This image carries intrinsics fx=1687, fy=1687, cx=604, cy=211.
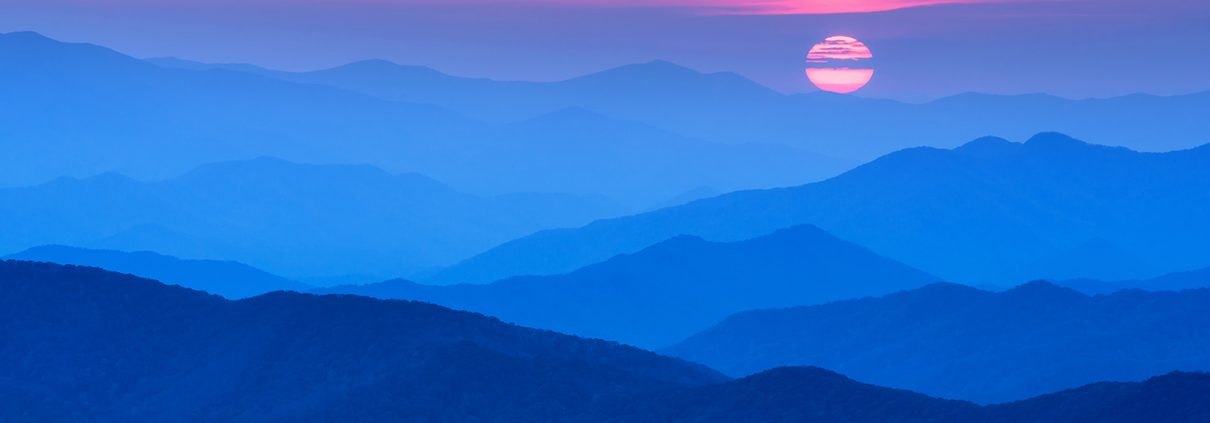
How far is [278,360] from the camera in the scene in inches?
4055

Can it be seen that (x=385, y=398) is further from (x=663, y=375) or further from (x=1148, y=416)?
(x=1148, y=416)

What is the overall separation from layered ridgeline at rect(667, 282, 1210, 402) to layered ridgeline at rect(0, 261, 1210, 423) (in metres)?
50.2

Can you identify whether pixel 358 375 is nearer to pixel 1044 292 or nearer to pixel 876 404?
pixel 876 404

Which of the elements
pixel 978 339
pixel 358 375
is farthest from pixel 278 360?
pixel 978 339

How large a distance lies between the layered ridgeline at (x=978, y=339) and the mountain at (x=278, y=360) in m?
48.4

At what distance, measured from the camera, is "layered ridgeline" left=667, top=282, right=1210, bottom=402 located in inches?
5940

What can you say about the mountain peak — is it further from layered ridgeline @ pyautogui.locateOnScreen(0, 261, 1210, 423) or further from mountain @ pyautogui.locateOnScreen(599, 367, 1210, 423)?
mountain @ pyautogui.locateOnScreen(599, 367, 1210, 423)

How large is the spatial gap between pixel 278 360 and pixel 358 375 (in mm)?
6840

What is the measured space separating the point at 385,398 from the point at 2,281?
110ft

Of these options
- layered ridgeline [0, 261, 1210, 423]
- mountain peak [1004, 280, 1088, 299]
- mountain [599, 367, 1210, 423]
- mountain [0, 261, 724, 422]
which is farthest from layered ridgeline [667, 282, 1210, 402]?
mountain [599, 367, 1210, 423]

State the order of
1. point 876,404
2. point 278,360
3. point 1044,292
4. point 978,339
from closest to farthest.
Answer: point 876,404
point 278,360
point 978,339
point 1044,292

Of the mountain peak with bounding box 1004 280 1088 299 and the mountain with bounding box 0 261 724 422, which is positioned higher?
the mountain peak with bounding box 1004 280 1088 299

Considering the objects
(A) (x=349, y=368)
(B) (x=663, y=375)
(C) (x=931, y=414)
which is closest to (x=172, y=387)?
(A) (x=349, y=368)

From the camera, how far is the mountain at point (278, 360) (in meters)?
95.6
